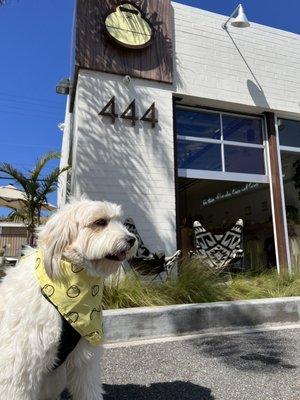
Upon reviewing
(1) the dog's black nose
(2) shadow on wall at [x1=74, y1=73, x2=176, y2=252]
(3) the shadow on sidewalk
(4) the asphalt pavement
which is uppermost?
(2) shadow on wall at [x1=74, y1=73, x2=176, y2=252]

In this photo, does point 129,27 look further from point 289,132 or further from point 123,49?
point 289,132

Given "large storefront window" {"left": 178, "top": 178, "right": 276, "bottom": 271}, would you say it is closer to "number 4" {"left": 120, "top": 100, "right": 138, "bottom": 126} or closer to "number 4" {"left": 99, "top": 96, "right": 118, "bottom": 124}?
"number 4" {"left": 120, "top": 100, "right": 138, "bottom": 126}

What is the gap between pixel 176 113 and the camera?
9336 millimetres

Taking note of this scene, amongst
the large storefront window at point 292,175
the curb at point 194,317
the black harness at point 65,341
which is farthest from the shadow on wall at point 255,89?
the black harness at point 65,341

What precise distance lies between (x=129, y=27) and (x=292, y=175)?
6.47 metres

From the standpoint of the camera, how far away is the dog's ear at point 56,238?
2365 millimetres

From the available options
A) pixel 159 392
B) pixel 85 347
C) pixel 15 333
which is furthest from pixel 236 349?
pixel 15 333

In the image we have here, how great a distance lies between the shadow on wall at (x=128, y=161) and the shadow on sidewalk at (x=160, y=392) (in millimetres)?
4413

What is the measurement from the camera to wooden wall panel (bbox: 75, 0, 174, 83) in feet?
27.1

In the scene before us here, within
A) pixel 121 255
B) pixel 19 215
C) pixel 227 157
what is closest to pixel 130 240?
pixel 121 255

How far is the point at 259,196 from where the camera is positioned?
12.3 meters

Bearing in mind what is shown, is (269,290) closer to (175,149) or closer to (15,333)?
(175,149)

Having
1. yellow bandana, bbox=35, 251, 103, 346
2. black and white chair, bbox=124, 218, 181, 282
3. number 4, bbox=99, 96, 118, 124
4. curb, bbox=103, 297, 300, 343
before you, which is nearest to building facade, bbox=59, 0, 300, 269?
number 4, bbox=99, 96, 118, 124

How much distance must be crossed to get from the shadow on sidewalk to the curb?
4.14ft
